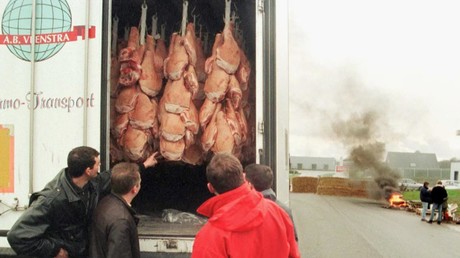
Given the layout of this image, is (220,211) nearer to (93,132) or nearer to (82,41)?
(93,132)

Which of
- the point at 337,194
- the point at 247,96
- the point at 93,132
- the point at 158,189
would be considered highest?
the point at 247,96

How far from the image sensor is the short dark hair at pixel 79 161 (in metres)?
3.44

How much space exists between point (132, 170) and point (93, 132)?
71cm

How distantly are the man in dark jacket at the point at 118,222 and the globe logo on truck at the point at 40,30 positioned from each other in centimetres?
128

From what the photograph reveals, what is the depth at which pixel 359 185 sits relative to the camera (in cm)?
3331

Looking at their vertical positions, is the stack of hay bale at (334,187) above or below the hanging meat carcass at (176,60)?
below

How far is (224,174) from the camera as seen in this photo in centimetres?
271

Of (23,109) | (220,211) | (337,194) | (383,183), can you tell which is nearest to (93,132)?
(23,109)

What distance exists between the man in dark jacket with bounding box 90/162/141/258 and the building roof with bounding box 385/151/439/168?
103 feet

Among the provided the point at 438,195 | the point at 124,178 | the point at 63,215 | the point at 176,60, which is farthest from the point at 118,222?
the point at 438,195

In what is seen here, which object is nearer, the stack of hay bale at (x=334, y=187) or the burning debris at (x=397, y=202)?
the burning debris at (x=397, y=202)

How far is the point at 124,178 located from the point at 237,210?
1.12 m

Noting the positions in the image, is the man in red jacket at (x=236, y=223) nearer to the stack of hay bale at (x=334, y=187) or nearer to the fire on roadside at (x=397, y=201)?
the fire on roadside at (x=397, y=201)

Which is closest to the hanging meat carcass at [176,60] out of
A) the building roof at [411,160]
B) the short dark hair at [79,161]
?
the short dark hair at [79,161]
